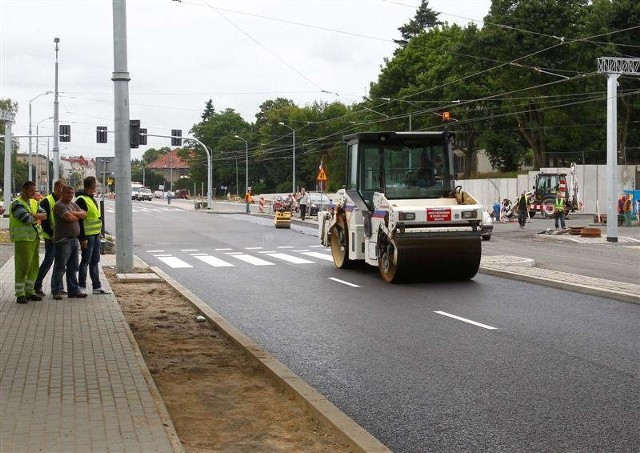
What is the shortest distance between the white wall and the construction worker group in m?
37.2

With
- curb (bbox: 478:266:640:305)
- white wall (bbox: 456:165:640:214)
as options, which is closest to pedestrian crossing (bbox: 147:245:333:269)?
curb (bbox: 478:266:640:305)

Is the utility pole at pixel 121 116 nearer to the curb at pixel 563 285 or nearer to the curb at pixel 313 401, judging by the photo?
the curb at pixel 313 401

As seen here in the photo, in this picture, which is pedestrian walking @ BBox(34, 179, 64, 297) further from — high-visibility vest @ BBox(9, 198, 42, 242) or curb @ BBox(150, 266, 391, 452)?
curb @ BBox(150, 266, 391, 452)

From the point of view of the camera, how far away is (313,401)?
6.57 metres

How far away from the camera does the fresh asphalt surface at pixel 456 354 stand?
614 centimetres

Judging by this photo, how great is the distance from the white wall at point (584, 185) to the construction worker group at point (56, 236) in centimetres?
3717

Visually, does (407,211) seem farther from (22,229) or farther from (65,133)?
(65,133)

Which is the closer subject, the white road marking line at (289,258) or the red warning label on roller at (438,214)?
the red warning label on roller at (438,214)

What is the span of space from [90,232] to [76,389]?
23.8 ft

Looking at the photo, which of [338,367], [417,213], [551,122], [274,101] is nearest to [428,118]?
[551,122]

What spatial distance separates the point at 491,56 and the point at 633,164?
11.8 meters

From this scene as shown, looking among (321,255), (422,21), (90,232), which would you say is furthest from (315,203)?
(422,21)

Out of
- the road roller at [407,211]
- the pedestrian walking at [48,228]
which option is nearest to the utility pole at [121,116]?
the pedestrian walking at [48,228]

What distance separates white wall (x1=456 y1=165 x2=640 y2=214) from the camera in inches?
2040
